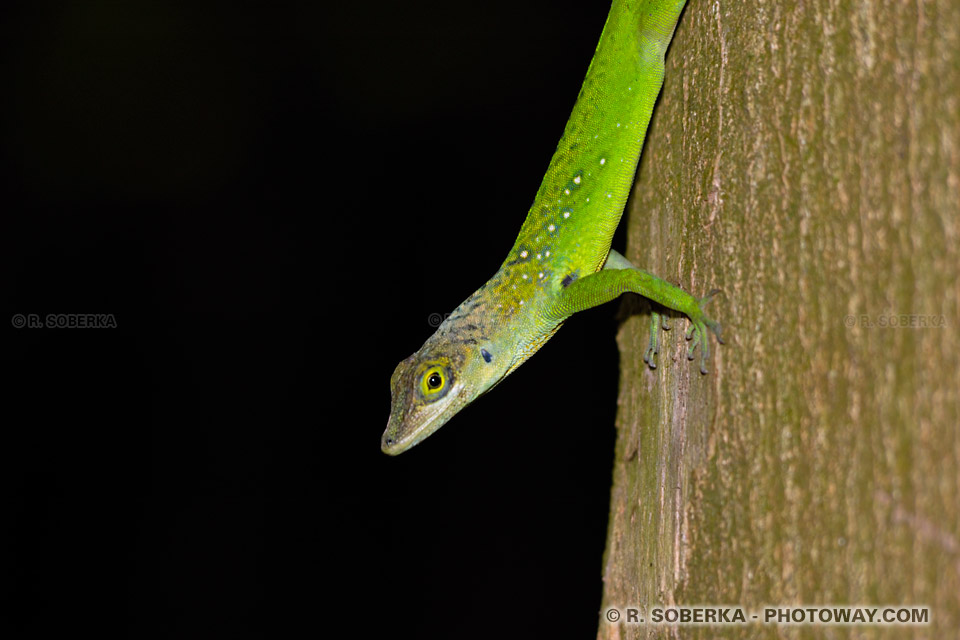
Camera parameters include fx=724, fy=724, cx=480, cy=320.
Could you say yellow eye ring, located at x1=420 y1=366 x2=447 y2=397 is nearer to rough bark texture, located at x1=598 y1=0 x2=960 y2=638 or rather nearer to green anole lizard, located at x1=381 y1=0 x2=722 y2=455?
green anole lizard, located at x1=381 y1=0 x2=722 y2=455

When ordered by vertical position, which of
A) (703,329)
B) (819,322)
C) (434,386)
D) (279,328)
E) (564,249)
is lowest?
(819,322)

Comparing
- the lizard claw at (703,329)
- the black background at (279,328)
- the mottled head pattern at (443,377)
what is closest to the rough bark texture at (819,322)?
the lizard claw at (703,329)

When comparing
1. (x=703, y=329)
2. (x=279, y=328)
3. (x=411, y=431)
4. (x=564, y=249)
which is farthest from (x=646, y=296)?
(x=279, y=328)

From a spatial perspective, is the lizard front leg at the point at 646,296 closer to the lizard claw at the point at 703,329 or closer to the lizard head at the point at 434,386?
the lizard claw at the point at 703,329

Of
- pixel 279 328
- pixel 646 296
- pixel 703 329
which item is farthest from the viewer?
pixel 279 328

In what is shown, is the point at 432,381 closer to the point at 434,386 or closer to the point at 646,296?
the point at 434,386

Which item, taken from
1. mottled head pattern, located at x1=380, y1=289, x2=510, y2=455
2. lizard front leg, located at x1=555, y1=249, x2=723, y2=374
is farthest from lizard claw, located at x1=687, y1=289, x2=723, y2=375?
mottled head pattern, located at x1=380, y1=289, x2=510, y2=455
